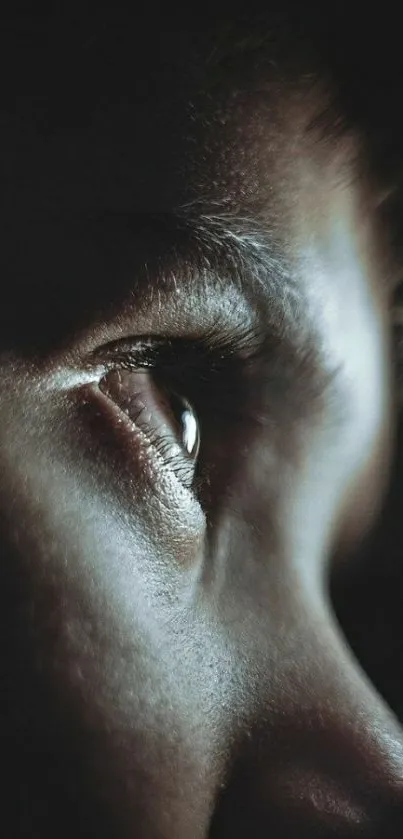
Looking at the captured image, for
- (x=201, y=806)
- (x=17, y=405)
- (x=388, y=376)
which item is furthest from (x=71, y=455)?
(x=388, y=376)

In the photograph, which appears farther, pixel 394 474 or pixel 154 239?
pixel 394 474

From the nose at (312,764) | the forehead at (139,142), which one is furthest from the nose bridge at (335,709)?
the forehead at (139,142)

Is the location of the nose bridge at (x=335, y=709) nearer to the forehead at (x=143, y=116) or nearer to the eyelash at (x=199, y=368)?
the eyelash at (x=199, y=368)

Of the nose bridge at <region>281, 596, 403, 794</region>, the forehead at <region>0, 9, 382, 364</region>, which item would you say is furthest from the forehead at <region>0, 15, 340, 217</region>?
the nose bridge at <region>281, 596, 403, 794</region>

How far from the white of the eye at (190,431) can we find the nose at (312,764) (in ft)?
0.29

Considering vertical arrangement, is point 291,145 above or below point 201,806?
above

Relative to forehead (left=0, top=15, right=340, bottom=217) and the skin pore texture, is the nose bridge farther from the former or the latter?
forehead (left=0, top=15, right=340, bottom=217)

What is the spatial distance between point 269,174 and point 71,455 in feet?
0.56

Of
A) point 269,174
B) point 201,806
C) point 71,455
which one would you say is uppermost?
point 269,174

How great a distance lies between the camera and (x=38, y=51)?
37 cm

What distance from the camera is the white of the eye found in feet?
1.42

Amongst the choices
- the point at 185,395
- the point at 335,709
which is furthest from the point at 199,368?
the point at 335,709

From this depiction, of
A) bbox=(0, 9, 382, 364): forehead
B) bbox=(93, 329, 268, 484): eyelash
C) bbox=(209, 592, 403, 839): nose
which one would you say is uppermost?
bbox=(0, 9, 382, 364): forehead

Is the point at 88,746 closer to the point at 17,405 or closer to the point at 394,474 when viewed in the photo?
the point at 17,405
